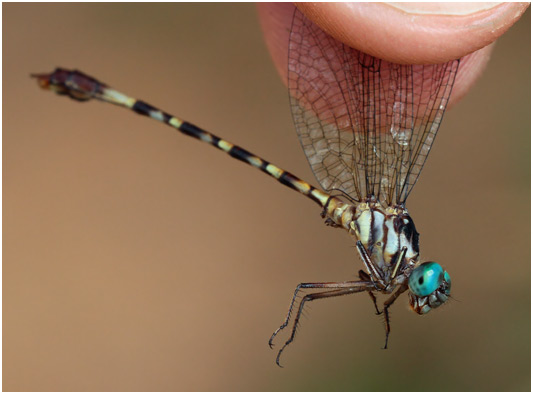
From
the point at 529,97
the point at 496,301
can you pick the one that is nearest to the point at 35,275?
the point at 496,301

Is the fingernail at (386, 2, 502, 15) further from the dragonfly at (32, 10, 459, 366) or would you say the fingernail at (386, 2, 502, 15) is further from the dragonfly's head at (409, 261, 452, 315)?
the dragonfly's head at (409, 261, 452, 315)

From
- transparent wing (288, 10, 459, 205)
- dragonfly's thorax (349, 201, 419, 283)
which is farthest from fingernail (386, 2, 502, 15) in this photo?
Answer: dragonfly's thorax (349, 201, 419, 283)

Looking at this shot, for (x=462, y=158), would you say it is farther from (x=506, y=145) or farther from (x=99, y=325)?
(x=99, y=325)

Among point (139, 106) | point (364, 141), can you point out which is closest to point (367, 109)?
point (364, 141)

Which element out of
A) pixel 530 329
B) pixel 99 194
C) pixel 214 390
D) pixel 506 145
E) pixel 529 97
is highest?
pixel 529 97

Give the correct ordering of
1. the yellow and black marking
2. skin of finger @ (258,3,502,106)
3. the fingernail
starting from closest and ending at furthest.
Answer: the fingernail → the yellow and black marking → skin of finger @ (258,3,502,106)

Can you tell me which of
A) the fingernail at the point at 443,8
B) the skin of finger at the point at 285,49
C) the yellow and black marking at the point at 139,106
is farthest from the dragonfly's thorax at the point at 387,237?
the fingernail at the point at 443,8
